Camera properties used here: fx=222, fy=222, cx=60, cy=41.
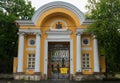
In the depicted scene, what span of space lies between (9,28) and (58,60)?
7.36m

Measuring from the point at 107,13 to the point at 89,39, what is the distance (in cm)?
407

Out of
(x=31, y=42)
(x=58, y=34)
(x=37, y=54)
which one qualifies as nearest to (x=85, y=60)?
(x=58, y=34)

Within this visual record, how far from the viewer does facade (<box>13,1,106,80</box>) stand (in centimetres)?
2027

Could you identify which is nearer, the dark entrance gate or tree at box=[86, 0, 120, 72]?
tree at box=[86, 0, 120, 72]

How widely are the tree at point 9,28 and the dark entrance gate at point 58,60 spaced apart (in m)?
4.76

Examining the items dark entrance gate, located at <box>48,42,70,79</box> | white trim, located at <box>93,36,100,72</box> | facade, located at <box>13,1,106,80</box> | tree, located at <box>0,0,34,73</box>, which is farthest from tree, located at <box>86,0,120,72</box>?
tree, located at <box>0,0,34,73</box>

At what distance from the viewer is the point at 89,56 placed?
20.9 metres

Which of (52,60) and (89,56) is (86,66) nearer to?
(89,56)

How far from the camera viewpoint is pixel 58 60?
838 inches

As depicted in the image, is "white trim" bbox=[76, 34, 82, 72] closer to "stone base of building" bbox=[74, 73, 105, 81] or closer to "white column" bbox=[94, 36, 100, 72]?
"stone base of building" bbox=[74, 73, 105, 81]

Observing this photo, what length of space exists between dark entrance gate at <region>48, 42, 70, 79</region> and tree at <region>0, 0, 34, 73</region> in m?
4.76

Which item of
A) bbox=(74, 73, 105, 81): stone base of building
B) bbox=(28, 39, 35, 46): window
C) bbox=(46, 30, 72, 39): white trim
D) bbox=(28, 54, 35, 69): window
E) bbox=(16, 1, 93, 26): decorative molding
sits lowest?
bbox=(74, 73, 105, 81): stone base of building

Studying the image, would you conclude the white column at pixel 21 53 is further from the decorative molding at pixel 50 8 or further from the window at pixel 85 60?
the window at pixel 85 60

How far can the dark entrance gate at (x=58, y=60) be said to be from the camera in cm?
2112
